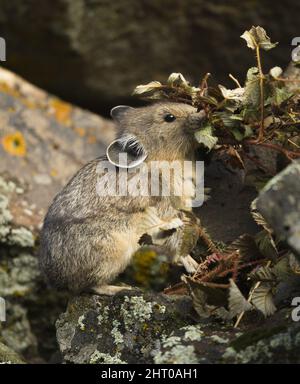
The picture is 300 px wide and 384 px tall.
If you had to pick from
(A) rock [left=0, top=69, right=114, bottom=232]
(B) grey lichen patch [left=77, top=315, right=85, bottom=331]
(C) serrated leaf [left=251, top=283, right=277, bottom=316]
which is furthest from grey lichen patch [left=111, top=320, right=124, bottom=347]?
(A) rock [left=0, top=69, right=114, bottom=232]

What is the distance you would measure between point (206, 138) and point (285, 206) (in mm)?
2397

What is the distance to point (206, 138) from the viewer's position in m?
7.03

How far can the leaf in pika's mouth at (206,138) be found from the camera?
6996 mm

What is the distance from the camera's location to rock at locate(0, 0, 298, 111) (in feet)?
34.4

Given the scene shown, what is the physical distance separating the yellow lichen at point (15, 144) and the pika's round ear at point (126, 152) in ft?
8.88

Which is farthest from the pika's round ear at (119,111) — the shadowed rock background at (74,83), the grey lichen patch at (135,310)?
the grey lichen patch at (135,310)

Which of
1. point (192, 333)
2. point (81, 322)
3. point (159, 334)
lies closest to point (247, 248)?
point (192, 333)

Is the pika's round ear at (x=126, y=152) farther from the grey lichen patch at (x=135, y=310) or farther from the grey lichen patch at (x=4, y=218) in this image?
the grey lichen patch at (x=4, y=218)

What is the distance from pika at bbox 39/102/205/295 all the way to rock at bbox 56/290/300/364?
0.33m

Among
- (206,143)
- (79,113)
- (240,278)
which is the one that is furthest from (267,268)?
(79,113)

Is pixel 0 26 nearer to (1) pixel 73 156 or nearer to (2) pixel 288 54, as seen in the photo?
(1) pixel 73 156
